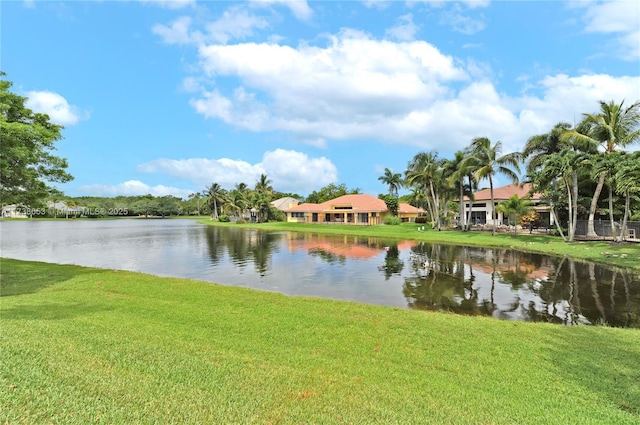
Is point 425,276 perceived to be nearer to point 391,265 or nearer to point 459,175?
point 391,265

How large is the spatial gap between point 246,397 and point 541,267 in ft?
67.1

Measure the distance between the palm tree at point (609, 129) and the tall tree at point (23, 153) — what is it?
3449 cm

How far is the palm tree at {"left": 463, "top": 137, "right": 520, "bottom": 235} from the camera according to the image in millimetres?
34125

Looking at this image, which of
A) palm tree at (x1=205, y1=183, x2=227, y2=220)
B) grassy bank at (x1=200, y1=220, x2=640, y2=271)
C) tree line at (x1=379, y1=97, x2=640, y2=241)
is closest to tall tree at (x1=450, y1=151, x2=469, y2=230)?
tree line at (x1=379, y1=97, x2=640, y2=241)

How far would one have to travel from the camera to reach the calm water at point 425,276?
11586 mm

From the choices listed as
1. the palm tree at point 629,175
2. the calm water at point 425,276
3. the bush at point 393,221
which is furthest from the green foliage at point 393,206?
the palm tree at point 629,175

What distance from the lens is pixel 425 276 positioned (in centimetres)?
1702

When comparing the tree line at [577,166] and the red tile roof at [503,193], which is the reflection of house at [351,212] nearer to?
the red tile roof at [503,193]

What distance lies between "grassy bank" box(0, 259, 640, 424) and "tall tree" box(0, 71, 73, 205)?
5.79 metres

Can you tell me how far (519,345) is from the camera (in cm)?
646

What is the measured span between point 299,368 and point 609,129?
3332cm

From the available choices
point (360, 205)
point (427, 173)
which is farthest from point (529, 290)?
point (360, 205)

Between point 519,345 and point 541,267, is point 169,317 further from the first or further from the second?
point 541,267

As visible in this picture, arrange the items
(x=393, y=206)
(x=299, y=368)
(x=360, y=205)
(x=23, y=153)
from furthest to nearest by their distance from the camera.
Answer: (x=360, y=205) → (x=393, y=206) → (x=23, y=153) → (x=299, y=368)
